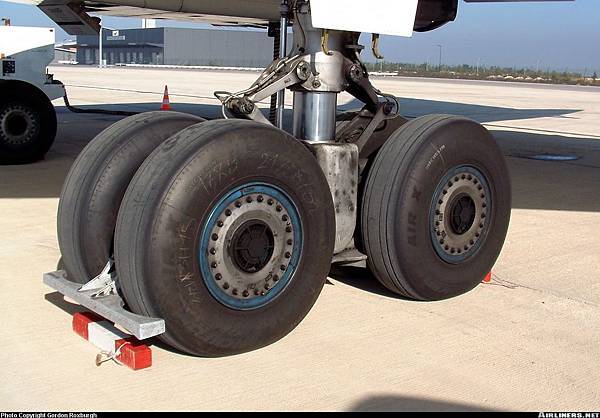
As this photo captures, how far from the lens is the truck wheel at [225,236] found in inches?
135

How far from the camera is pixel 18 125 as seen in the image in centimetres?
987

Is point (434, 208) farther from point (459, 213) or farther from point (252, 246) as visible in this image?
point (252, 246)

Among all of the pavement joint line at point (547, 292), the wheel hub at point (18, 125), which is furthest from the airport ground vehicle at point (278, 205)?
the wheel hub at point (18, 125)

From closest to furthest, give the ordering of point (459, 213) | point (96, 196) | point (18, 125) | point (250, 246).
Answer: point (250, 246) → point (96, 196) → point (459, 213) → point (18, 125)

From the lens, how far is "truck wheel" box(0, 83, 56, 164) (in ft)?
31.9

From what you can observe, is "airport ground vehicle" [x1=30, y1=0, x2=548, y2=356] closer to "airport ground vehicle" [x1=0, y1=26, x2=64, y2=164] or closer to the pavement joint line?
the pavement joint line

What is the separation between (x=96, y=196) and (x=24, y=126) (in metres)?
6.46

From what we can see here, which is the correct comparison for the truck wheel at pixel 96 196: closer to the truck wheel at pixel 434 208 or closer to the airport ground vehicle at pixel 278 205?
Result: the airport ground vehicle at pixel 278 205

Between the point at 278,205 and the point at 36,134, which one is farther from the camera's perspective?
the point at 36,134

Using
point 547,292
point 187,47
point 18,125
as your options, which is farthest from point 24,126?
point 187,47

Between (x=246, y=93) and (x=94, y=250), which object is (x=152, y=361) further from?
(x=246, y=93)

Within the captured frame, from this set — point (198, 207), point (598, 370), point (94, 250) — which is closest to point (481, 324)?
point (598, 370)

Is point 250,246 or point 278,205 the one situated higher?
point 278,205

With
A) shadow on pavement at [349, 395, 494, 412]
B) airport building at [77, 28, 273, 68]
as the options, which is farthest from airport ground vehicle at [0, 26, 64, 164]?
airport building at [77, 28, 273, 68]
